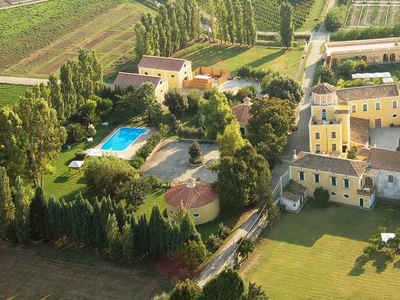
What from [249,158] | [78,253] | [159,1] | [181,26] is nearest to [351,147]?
[249,158]

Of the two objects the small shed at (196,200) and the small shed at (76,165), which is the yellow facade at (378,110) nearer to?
the small shed at (196,200)

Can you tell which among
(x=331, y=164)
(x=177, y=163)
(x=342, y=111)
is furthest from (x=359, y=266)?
(x=177, y=163)

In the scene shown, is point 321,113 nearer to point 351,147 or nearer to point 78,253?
point 351,147

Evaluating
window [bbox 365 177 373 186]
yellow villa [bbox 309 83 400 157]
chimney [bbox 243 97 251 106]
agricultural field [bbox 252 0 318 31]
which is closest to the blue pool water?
chimney [bbox 243 97 251 106]

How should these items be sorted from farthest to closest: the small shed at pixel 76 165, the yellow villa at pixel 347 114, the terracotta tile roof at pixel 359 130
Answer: the small shed at pixel 76 165
the terracotta tile roof at pixel 359 130
the yellow villa at pixel 347 114

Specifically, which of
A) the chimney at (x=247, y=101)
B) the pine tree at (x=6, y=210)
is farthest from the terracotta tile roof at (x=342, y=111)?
the pine tree at (x=6, y=210)

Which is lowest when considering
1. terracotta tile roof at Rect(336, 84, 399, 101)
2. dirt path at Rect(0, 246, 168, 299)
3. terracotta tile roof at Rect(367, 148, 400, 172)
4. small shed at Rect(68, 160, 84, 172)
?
dirt path at Rect(0, 246, 168, 299)

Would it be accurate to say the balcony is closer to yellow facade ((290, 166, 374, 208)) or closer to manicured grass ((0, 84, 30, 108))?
yellow facade ((290, 166, 374, 208))

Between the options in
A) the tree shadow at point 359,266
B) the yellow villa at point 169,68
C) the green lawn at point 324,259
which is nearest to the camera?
the green lawn at point 324,259
